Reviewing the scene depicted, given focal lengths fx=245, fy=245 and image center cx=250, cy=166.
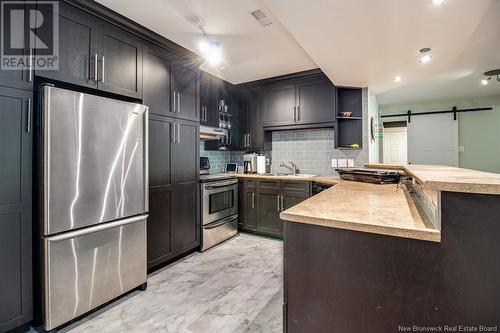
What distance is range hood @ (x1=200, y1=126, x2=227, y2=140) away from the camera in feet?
11.3

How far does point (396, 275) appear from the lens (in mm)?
981

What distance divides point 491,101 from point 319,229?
250 inches

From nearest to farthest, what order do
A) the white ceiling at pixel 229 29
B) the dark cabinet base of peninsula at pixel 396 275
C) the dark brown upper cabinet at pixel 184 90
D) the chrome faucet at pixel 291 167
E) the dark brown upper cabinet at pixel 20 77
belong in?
the dark cabinet base of peninsula at pixel 396 275 → the dark brown upper cabinet at pixel 20 77 → the white ceiling at pixel 229 29 → the dark brown upper cabinet at pixel 184 90 → the chrome faucet at pixel 291 167

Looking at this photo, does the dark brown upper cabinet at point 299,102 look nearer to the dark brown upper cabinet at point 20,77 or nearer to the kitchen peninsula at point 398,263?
the kitchen peninsula at point 398,263

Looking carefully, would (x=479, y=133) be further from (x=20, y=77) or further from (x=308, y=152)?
(x=20, y=77)

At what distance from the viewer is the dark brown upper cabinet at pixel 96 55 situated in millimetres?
1811

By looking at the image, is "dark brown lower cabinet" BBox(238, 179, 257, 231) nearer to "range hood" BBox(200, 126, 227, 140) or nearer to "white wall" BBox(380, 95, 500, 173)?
"range hood" BBox(200, 126, 227, 140)

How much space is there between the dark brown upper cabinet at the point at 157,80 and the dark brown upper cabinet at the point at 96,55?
81 millimetres

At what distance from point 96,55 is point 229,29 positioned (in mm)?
1178

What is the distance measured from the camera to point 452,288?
90cm

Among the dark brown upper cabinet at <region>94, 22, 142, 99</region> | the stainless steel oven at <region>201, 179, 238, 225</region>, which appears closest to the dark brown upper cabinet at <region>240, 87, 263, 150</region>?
the stainless steel oven at <region>201, 179, 238, 225</region>

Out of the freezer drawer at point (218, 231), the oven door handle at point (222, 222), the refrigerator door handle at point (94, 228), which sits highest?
the refrigerator door handle at point (94, 228)

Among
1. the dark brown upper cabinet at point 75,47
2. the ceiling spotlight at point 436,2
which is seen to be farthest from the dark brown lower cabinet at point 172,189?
the ceiling spotlight at point 436,2

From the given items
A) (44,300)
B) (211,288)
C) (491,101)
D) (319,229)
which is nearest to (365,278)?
(319,229)
